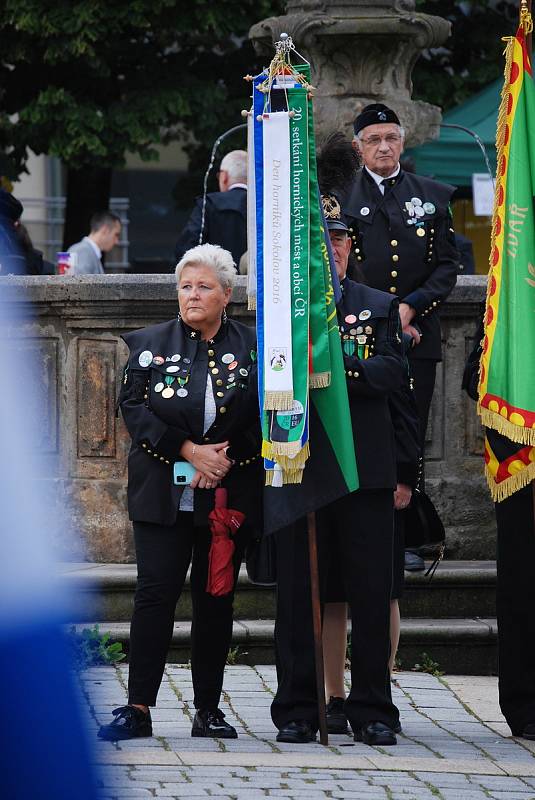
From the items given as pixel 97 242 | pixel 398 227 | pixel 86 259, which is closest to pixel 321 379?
pixel 398 227

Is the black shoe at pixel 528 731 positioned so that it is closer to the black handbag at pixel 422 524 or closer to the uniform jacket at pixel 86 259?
the black handbag at pixel 422 524

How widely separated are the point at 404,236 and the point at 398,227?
0.15ft

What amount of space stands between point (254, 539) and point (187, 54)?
1466cm

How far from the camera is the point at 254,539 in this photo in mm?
6258

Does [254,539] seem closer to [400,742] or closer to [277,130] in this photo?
[400,742]

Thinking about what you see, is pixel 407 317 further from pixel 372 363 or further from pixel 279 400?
pixel 279 400

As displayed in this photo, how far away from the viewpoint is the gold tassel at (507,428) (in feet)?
20.6

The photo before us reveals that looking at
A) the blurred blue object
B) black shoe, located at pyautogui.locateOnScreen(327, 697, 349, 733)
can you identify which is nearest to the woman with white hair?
black shoe, located at pyautogui.locateOnScreen(327, 697, 349, 733)

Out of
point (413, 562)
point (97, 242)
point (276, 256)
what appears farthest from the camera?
point (97, 242)

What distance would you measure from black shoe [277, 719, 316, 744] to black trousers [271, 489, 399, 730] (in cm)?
2

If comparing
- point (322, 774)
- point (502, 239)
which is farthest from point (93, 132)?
point (322, 774)

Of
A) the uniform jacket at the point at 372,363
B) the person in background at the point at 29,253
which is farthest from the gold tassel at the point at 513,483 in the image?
the person in background at the point at 29,253

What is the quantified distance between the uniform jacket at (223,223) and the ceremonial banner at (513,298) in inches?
101

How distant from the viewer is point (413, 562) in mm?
7922
